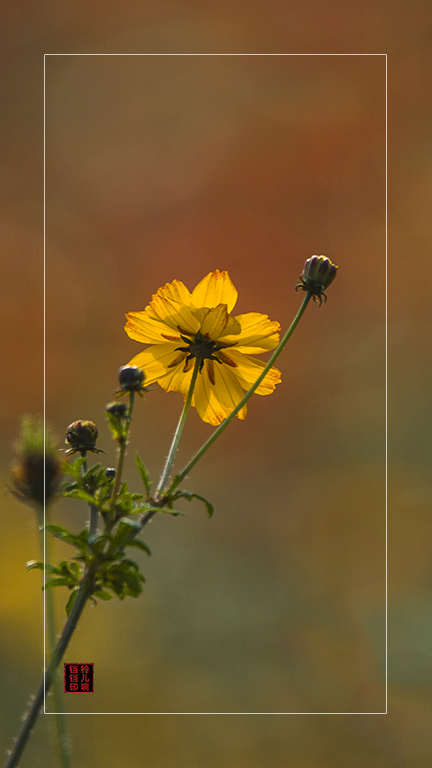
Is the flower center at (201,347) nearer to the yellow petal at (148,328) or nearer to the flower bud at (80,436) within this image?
the yellow petal at (148,328)

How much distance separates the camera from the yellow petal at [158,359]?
62cm

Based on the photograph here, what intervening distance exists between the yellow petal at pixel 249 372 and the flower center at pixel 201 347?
2cm

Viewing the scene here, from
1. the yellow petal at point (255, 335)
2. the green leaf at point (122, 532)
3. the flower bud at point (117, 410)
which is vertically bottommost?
the green leaf at point (122, 532)

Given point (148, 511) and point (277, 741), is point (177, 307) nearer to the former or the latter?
point (148, 511)

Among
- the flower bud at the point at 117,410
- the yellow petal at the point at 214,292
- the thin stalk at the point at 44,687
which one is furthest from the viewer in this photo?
the yellow petal at the point at 214,292

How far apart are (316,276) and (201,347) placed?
12 cm

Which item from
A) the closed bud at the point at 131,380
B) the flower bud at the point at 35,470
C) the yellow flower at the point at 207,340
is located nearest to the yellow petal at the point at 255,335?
the yellow flower at the point at 207,340

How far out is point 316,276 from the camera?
1.85 feet

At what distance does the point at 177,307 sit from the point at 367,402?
1551 mm

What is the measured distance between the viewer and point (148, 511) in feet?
1.40

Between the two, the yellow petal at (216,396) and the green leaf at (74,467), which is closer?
the green leaf at (74,467)

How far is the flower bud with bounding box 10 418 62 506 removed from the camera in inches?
16.2

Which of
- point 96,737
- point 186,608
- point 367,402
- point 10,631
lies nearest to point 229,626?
point 186,608

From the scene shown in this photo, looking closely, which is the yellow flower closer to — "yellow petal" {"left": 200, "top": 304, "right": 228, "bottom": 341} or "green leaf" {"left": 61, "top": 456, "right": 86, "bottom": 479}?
"yellow petal" {"left": 200, "top": 304, "right": 228, "bottom": 341}
